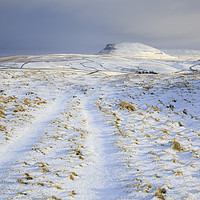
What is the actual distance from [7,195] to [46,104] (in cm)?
1175

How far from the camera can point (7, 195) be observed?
4.46m

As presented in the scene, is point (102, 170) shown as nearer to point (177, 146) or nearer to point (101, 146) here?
point (101, 146)

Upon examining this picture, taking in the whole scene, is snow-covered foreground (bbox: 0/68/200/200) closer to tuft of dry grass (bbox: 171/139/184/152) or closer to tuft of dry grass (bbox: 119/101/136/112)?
tuft of dry grass (bbox: 171/139/184/152)

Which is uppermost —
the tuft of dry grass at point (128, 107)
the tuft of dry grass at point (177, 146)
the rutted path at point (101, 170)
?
the tuft of dry grass at point (128, 107)

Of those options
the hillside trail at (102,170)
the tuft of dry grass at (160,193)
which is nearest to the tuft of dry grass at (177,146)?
the hillside trail at (102,170)

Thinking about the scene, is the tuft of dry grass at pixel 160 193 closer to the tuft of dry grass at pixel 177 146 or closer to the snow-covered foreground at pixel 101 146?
the snow-covered foreground at pixel 101 146

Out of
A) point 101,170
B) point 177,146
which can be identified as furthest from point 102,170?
point 177,146

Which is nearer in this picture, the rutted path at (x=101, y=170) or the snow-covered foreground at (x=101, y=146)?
the rutted path at (x=101, y=170)

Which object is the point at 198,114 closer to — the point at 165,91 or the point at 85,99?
the point at 165,91

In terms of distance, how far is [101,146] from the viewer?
7.99 meters

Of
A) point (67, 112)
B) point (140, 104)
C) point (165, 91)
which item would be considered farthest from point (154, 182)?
point (165, 91)

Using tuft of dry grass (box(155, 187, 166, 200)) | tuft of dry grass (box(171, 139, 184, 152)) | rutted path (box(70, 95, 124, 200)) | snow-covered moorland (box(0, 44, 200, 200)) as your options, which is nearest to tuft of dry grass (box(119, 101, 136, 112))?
snow-covered moorland (box(0, 44, 200, 200))

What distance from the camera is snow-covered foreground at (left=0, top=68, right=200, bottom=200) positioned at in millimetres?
4898

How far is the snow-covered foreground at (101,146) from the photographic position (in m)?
4.90
